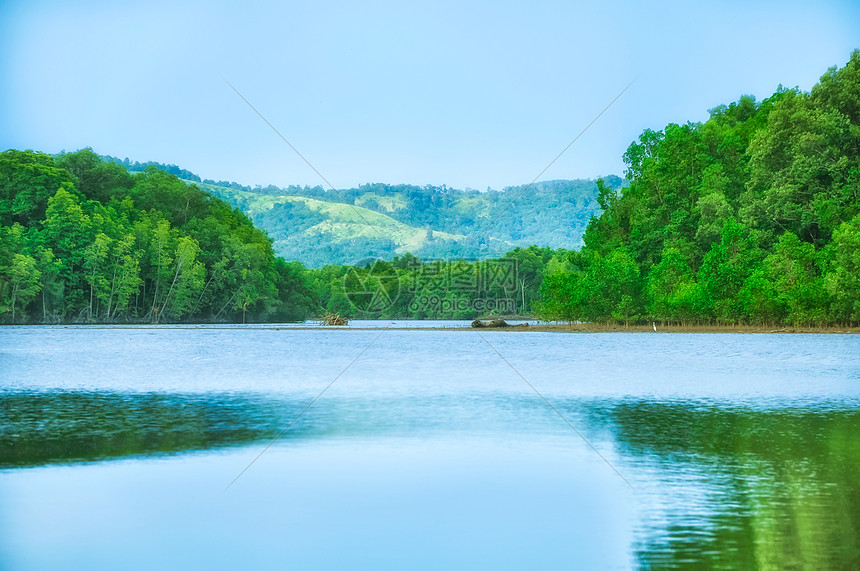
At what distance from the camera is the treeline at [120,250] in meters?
99.9

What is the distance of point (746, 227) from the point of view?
8219 centimetres

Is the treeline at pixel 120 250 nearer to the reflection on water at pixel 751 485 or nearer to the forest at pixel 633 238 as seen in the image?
the forest at pixel 633 238

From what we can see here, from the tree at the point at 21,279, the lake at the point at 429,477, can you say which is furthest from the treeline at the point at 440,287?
the lake at the point at 429,477

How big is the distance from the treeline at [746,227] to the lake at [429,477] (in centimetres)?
5152

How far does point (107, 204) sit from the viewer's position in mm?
117188

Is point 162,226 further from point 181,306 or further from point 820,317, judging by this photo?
point 820,317

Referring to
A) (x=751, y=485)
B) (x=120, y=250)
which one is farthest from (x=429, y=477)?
(x=120, y=250)

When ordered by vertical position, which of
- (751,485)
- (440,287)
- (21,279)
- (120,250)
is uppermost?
(120,250)

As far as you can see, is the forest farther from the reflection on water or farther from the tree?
the reflection on water

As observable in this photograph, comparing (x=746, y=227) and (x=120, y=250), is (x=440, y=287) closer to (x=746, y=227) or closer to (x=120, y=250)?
(x=120, y=250)

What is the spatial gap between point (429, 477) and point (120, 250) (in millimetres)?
101645


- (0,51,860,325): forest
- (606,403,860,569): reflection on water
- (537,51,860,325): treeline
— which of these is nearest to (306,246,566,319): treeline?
(0,51,860,325): forest

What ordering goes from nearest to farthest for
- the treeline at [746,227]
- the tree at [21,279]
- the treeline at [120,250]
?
the treeline at [746,227], the tree at [21,279], the treeline at [120,250]

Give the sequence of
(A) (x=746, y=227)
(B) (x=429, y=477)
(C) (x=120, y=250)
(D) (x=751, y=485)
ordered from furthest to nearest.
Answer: (C) (x=120, y=250), (A) (x=746, y=227), (B) (x=429, y=477), (D) (x=751, y=485)
